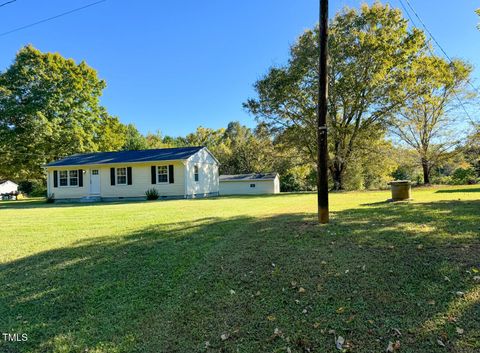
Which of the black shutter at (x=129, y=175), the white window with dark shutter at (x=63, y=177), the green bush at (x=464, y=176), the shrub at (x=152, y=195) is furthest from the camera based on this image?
the green bush at (x=464, y=176)

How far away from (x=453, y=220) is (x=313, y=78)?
19.3 metres

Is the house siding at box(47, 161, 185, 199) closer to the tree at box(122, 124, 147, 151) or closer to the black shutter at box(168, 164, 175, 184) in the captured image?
the black shutter at box(168, 164, 175, 184)

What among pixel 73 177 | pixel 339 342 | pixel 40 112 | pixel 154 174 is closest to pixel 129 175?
pixel 154 174

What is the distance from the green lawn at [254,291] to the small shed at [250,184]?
2696cm

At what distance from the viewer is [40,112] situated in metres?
25.8

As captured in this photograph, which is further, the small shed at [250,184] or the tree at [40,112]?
the small shed at [250,184]

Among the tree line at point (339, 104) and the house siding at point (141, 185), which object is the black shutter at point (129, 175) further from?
the tree line at point (339, 104)

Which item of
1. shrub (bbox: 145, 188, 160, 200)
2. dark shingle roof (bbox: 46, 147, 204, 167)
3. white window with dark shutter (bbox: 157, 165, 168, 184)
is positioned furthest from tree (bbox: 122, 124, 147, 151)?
shrub (bbox: 145, 188, 160, 200)

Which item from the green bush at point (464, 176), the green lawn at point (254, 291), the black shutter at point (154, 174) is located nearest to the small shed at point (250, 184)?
the black shutter at point (154, 174)

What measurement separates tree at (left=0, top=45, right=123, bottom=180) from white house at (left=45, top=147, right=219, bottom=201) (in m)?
6.39

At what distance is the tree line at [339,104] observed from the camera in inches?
883

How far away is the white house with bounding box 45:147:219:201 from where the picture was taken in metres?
19.7

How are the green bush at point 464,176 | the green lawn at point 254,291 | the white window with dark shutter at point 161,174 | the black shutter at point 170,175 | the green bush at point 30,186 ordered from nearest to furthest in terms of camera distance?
the green lawn at point 254,291
the black shutter at point 170,175
the white window with dark shutter at point 161,174
the green bush at point 464,176
the green bush at point 30,186

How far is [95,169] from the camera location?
827 inches
